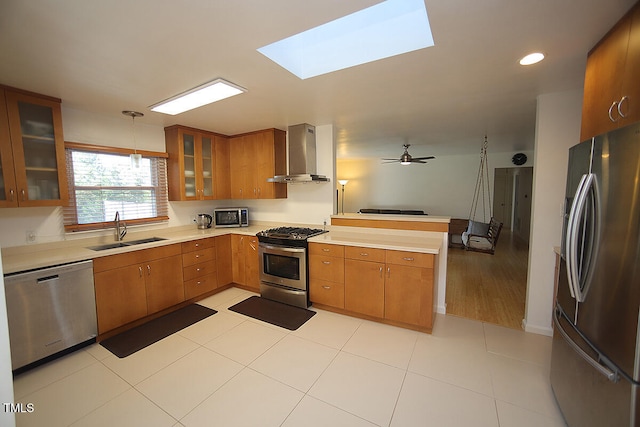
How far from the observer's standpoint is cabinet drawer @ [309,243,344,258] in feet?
9.40

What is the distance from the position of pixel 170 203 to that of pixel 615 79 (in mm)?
4464

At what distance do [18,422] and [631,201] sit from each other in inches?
139

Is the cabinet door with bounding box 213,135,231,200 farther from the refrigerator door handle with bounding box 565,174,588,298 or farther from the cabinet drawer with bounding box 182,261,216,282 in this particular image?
the refrigerator door handle with bounding box 565,174,588,298

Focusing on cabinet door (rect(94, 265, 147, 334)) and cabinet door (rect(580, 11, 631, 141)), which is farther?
cabinet door (rect(94, 265, 147, 334))

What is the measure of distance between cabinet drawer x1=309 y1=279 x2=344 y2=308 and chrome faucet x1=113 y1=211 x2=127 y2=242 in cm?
233

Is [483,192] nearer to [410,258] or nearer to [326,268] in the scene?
[410,258]

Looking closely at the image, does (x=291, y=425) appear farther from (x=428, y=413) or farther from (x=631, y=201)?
(x=631, y=201)

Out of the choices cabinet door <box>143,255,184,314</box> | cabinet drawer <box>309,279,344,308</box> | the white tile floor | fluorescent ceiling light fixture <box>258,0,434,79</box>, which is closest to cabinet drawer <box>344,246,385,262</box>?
cabinet drawer <box>309,279,344,308</box>

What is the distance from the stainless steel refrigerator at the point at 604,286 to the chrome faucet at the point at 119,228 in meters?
4.08

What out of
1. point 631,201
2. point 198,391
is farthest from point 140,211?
point 631,201

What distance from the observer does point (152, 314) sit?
2832mm

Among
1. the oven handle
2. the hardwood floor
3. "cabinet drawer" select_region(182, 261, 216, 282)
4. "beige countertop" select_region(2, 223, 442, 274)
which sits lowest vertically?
the hardwood floor

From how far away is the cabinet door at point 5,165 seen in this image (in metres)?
2.12

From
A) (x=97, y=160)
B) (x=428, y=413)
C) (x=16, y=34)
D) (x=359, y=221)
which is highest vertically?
(x=16, y=34)
